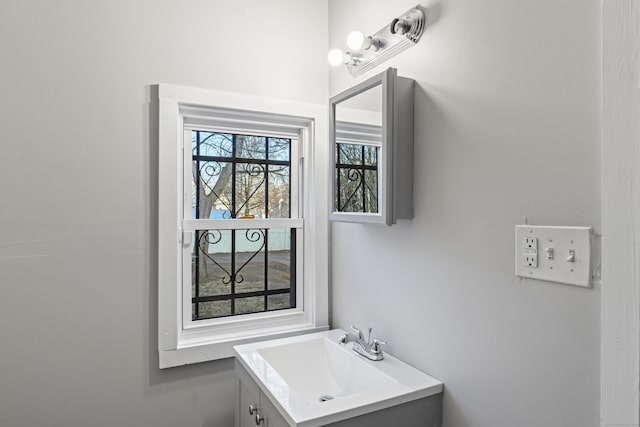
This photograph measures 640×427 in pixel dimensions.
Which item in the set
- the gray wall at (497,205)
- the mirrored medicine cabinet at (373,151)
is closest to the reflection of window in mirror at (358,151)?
the mirrored medicine cabinet at (373,151)

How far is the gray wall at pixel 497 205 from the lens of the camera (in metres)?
0.84

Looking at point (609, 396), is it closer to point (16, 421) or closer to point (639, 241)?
point (639, 241)

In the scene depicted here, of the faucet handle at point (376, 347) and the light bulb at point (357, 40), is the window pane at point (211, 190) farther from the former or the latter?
the faucet handle at point (376, 347)

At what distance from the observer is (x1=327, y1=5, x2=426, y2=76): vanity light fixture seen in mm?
1301

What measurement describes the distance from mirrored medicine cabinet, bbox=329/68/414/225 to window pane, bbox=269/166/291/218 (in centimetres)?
36

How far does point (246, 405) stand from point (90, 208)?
3.05 ft

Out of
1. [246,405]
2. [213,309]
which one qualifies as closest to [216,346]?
[213,309]

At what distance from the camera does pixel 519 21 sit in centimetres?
97

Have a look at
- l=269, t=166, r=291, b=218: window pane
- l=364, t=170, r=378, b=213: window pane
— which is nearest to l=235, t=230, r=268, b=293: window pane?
l=269, t=166, r=291, b=218: window pane

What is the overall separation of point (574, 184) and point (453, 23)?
615 millimetres

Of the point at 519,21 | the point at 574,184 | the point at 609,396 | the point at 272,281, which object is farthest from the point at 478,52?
the point at 272,281

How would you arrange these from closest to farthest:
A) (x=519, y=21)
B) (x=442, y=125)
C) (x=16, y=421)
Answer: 1. (x=519, y=21)
2. (x=442, y=125)
3. (x=16, y=421)

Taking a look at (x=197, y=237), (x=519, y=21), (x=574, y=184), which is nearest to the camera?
(x=574, y=184)

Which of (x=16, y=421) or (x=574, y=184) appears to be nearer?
(x=574, y=184)
